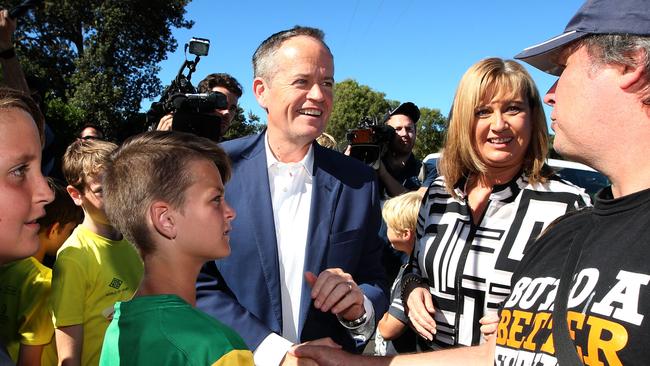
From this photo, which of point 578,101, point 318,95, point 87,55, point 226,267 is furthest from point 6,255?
point 87,55

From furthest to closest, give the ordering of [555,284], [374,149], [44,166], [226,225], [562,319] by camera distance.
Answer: [374,149]
[44,166]
[226,225]
[555,284]
[562,319]

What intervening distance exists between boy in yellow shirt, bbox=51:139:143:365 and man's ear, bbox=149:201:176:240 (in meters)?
1.26

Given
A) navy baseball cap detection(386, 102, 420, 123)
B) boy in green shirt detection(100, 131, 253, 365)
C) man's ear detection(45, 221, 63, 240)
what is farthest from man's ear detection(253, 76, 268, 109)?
navy baseball cap detection(386, 102, 420, 123)

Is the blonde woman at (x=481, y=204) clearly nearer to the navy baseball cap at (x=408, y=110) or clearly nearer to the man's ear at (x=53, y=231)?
the man's ear at (x=53, y=231)

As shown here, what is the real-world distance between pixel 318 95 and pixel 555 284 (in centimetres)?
131

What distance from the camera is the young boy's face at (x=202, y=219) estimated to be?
1857mm

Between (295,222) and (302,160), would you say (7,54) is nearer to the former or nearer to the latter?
(302,160)

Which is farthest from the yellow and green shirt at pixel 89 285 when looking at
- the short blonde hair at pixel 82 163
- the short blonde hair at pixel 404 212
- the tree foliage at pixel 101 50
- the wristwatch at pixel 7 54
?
the tree foliage at pixel 101 50

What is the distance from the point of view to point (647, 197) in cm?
136

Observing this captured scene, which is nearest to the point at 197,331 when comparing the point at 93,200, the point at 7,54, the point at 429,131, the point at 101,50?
the point at 93,200

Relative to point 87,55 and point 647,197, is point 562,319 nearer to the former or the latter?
point 647,197

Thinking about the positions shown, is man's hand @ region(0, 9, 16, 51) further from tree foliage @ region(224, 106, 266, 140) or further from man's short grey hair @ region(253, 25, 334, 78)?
tree foliage @ region(224, 106, 266, 140)

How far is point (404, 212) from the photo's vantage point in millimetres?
3891

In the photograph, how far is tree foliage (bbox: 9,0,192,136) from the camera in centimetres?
2480
